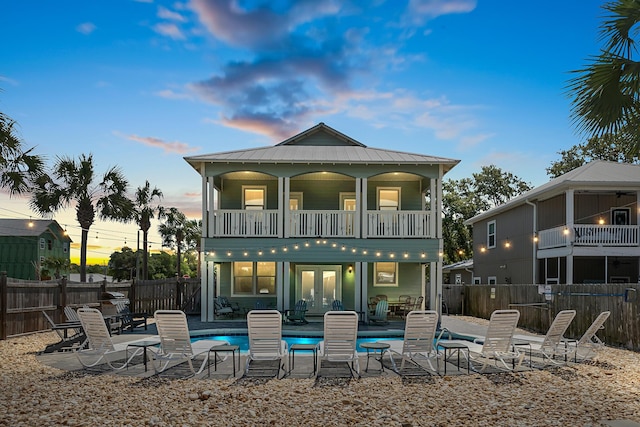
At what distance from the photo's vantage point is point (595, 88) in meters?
7.20

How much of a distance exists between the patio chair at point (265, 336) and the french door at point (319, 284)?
10.6 metres

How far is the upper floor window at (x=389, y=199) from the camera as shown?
63.9 ft

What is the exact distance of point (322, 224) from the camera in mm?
17000

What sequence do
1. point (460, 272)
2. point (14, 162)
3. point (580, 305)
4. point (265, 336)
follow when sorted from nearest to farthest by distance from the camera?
1. point (265, 336)
2. point (14, 162)
3. point (580, 305)
4. point (460, 272)

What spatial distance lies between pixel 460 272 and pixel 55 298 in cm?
2826

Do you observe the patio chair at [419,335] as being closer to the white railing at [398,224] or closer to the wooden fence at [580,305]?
the wooden fence at [580,305]

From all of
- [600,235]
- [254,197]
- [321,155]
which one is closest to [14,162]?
[321,155]

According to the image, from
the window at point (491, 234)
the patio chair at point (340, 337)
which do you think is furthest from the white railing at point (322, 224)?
the window at point (491, 234)

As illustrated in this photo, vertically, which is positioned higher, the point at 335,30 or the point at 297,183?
the point at 335,30

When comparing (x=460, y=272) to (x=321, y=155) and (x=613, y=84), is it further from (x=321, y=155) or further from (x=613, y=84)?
(x=613, y=84)

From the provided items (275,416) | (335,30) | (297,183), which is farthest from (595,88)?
(297,183)

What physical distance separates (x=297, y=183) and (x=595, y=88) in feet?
43.2

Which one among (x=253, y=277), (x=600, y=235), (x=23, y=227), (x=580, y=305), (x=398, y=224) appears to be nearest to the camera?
(x=580, y=305)

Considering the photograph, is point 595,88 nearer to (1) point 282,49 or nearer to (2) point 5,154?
(2) point 5,154
